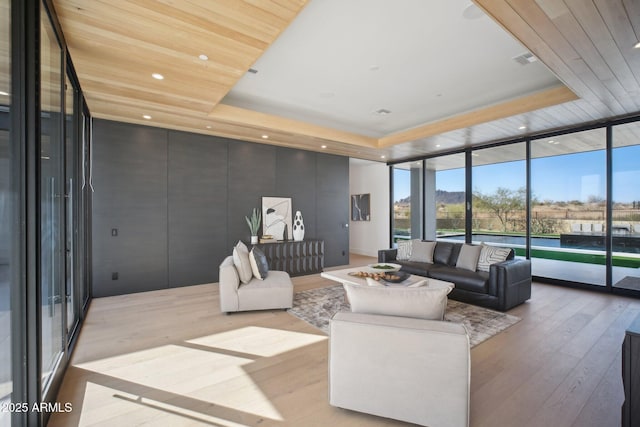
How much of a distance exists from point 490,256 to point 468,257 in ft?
1.02

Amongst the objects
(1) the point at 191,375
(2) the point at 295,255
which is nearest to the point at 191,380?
(1) the point at 191,375

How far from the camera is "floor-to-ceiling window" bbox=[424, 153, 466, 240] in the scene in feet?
21.6

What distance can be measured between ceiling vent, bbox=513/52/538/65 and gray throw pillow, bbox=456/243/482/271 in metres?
2.69

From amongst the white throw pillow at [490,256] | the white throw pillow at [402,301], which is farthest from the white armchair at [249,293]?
the white throw pillow at [490,256]

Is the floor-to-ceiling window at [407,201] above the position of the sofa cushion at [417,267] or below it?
above

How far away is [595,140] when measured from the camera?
4902mm

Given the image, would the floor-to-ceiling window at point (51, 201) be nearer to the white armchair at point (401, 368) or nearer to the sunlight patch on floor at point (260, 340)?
the sunlight patch on floor at point (260, 340)

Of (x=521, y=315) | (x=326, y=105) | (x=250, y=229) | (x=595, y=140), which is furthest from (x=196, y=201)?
(x=595, y=140)

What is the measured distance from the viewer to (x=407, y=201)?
7855 millimetres

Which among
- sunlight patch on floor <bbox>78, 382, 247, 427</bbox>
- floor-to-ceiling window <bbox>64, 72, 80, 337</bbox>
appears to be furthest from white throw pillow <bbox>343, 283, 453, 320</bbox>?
floor-to-ceiling window <bbox>64, 72, 80, 337</bbox>

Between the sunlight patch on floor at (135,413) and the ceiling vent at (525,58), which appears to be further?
the ceiling vent at (525,58)

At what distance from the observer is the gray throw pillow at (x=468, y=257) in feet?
14.7

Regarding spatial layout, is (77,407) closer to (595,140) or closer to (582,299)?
(582,299)

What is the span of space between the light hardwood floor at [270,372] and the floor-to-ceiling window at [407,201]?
13.0ft
